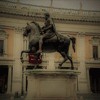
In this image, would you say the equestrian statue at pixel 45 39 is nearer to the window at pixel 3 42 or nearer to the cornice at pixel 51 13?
the cornice at pixel 51 13

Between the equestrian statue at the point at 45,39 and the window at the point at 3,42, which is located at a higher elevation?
the window at the point at 3,42

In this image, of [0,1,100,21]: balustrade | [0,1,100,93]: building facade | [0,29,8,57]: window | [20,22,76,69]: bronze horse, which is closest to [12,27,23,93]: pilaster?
[0,1,100,93]: building facade

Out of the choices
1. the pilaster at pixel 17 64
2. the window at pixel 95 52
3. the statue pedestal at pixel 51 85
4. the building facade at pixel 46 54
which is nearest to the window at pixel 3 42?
the building facade at pixel 46 54

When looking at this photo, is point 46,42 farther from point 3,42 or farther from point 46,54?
point 46,54

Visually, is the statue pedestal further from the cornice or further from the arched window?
the cornice

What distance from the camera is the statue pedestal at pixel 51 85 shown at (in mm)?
13688

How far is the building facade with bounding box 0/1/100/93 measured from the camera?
36.4 metres

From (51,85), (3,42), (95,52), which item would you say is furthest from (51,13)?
(51,85)

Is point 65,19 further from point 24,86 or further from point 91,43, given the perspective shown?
point 24,86

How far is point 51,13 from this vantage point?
3928 cm

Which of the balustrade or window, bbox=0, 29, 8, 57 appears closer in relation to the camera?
window, bbox=0, 29, 8, 57

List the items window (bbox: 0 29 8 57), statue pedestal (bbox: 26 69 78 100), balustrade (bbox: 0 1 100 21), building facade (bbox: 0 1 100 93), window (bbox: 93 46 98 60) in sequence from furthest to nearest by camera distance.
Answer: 1. window (bbox: 93 46 98 60)
2. balustrade (bbox: 0 1 100 21)
3. window (bbox: 0 29 8 57)
4. building facade (bbox: 0 1 100 93)
5. statue pedestal (bbox: 26 69 78 100)

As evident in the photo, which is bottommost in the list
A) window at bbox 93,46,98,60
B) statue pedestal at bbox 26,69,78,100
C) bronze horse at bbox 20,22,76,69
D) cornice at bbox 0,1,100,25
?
statue pedestal at bbox 26,69,78,100

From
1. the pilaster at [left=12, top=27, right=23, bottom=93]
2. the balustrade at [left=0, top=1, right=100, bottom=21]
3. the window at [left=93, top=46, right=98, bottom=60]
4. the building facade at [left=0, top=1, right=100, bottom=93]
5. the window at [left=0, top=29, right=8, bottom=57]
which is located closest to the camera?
the pilaster at [left=12, top=27, right=23, bottom=93]
